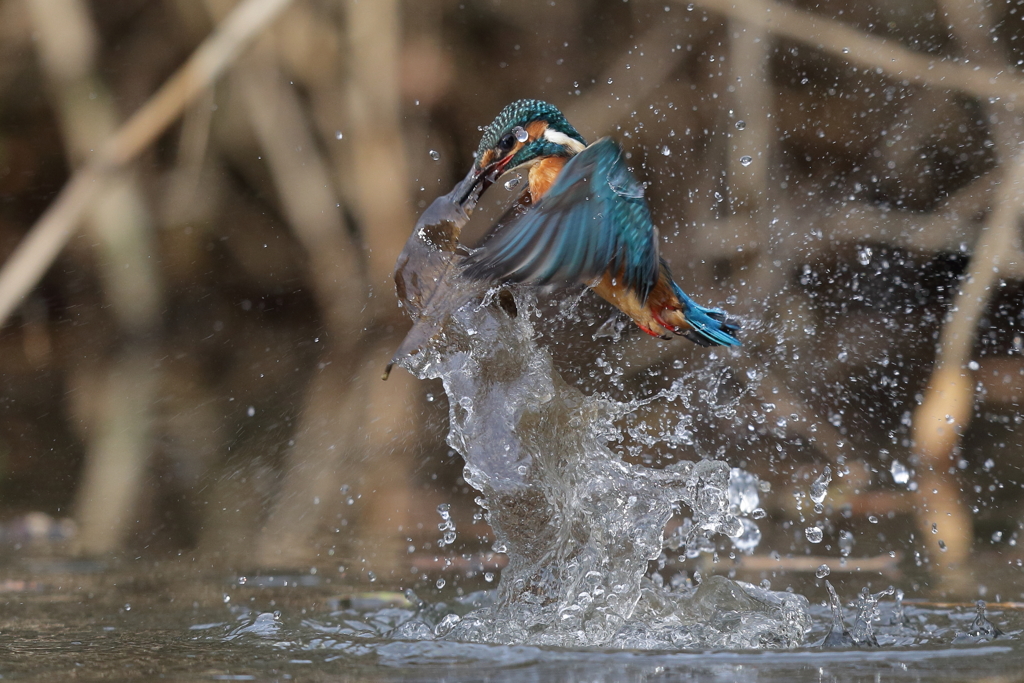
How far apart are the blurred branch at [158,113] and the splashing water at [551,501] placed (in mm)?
1786

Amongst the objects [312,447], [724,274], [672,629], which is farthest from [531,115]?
[724,274]

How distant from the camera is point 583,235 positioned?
1.69 m

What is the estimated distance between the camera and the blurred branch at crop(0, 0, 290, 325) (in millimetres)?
3395

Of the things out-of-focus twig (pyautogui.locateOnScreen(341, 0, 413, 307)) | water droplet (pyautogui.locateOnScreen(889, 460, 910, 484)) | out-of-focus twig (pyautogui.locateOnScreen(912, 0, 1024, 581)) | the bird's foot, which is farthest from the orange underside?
out-of-focus twig (pyautogui.locateOnScreen(341, 0, 413, 307))

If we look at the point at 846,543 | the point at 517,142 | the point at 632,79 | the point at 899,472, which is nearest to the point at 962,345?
the point at 899,472

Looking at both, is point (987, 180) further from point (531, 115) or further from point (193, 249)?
point (193, 249)

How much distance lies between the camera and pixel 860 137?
4.00 metres

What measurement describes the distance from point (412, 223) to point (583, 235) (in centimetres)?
217

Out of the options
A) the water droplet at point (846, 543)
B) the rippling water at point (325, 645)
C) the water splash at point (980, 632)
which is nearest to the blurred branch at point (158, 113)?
the rippling water at point (325, 645)

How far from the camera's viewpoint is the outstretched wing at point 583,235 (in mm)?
1583

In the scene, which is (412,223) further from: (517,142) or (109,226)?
(517,142)

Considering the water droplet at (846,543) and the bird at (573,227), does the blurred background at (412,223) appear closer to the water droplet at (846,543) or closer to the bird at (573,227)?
the water droplet at (846,543)

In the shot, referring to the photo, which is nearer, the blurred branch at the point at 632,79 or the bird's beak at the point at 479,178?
the bird's beak at the point at 479,178

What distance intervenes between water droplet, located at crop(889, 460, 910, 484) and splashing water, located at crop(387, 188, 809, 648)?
1.22 m
